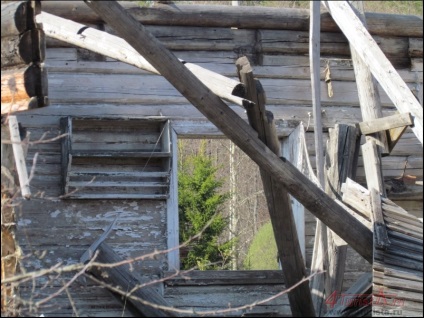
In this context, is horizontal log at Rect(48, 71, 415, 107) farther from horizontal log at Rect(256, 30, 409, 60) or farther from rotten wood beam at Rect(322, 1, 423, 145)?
rotten wood beam at Rect(322, 1, 423, 145)

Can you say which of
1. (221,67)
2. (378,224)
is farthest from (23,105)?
(221,67)

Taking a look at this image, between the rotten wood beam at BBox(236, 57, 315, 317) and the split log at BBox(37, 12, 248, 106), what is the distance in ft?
0.39

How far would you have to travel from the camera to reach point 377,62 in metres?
7.67

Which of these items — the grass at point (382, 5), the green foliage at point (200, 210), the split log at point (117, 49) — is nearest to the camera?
the split log at point (117, 49)

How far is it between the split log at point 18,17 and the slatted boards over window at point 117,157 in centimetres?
316

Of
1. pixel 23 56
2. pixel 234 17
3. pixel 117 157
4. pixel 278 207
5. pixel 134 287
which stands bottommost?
pixel 134 287

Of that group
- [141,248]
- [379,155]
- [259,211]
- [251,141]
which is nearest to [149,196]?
[141,248]

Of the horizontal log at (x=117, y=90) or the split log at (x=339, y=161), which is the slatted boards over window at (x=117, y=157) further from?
the split log at (x=339, y=161)

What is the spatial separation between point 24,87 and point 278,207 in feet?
6.27

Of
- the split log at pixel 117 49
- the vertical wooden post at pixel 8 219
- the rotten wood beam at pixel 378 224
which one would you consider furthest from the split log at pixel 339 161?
the vertical wooden post at pixel 8 219

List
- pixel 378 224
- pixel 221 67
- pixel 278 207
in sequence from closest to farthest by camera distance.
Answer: pixel 278 207 < pixel 378 224 < pixel 221 67

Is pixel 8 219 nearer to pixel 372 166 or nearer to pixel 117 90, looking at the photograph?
pixel 117 90

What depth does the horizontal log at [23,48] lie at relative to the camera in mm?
4848

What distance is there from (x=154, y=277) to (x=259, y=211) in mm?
12069
